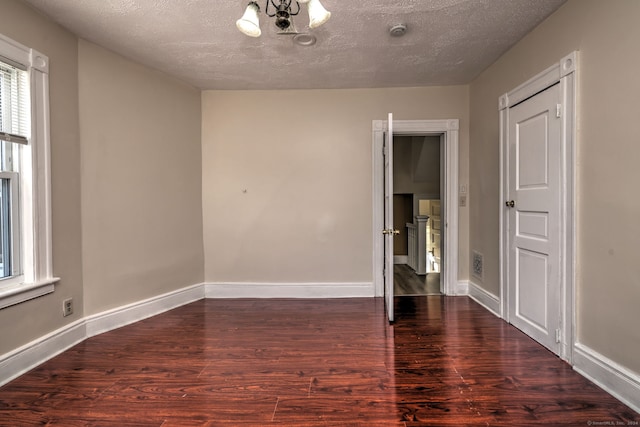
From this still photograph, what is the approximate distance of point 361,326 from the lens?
2.71 m

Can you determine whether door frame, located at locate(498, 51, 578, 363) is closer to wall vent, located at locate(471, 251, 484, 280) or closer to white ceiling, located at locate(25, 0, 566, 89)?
white ceiling, located at locate(25, 0, 566, 89)

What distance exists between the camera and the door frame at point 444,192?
3480mm

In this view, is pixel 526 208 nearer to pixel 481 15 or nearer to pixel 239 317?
pixel 481 15

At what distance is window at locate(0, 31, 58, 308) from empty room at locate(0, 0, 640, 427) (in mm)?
14

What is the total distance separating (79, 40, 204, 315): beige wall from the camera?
8.38ft

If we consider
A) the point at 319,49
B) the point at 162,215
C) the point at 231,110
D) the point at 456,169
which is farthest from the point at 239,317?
the point at 456,169

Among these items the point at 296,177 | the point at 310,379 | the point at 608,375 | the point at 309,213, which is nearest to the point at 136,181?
the point at 296,177

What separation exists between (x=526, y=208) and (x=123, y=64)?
370cm

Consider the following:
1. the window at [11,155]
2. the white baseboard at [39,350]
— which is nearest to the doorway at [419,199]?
the white baseboard at [39,350]

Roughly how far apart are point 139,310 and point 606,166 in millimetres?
3768

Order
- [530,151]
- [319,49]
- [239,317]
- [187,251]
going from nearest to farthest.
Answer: [530,151] → [319,49] → [239,317] → [187,251]

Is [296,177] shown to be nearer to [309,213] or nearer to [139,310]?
[309,213]

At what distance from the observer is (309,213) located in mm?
3568

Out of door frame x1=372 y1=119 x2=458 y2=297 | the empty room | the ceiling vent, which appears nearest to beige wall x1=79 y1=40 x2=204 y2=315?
the empty room
